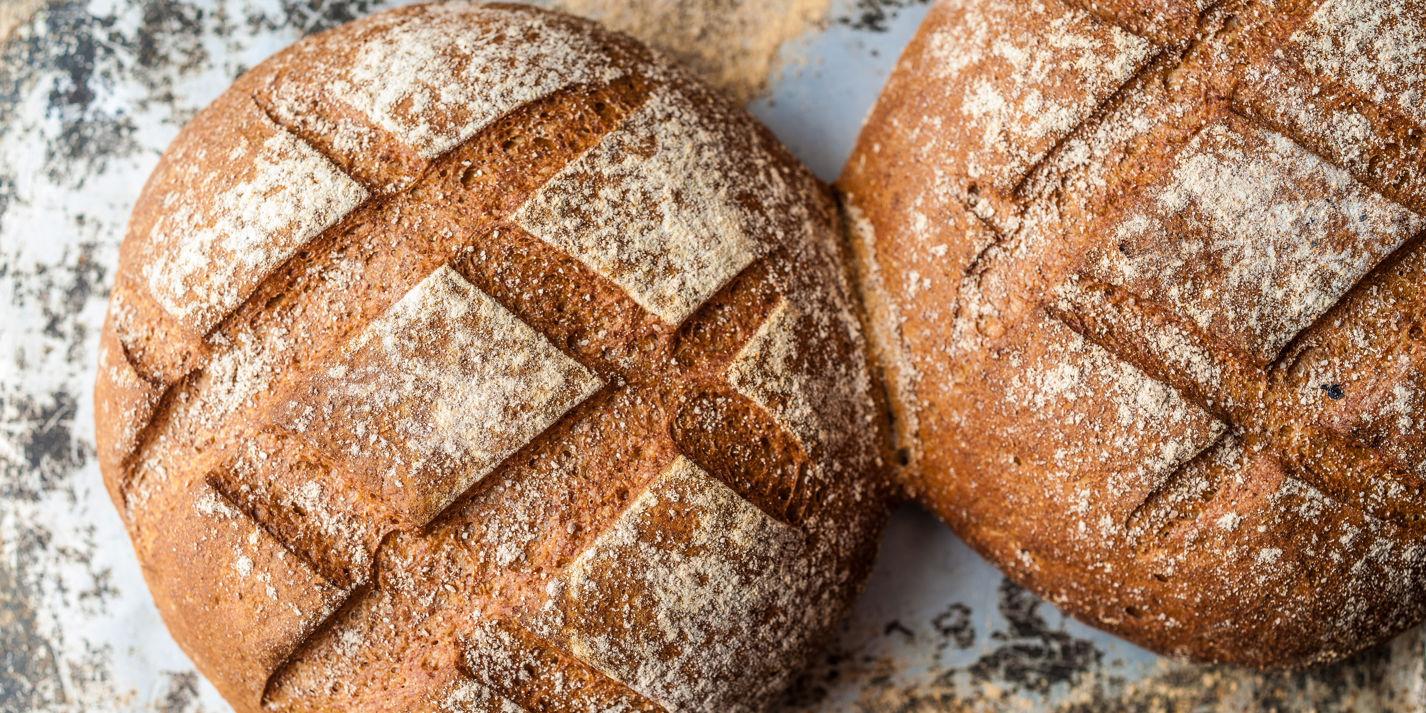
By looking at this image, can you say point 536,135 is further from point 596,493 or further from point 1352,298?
point 1352,298

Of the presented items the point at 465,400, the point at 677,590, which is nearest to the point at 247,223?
the point at 465,400

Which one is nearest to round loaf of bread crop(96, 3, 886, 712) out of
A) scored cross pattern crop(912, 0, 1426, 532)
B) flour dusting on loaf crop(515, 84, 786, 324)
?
flour dusting on loaf crop(515, 84, 786, 324)

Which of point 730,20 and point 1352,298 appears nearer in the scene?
point 1352,298

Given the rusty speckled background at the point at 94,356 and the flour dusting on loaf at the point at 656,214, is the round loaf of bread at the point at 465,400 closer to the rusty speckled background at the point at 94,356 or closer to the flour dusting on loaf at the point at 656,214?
the flour dusting on loaf at the point at 656,214

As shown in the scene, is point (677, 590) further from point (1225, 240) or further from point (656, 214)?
point (1225, 240)

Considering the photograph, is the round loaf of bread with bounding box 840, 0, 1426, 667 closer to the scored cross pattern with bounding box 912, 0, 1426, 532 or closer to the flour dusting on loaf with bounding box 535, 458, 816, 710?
the scored cross pattern with bounding box 912, 0, 1426, 532

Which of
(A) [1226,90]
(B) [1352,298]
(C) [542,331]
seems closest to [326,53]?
(C) [542,331]
